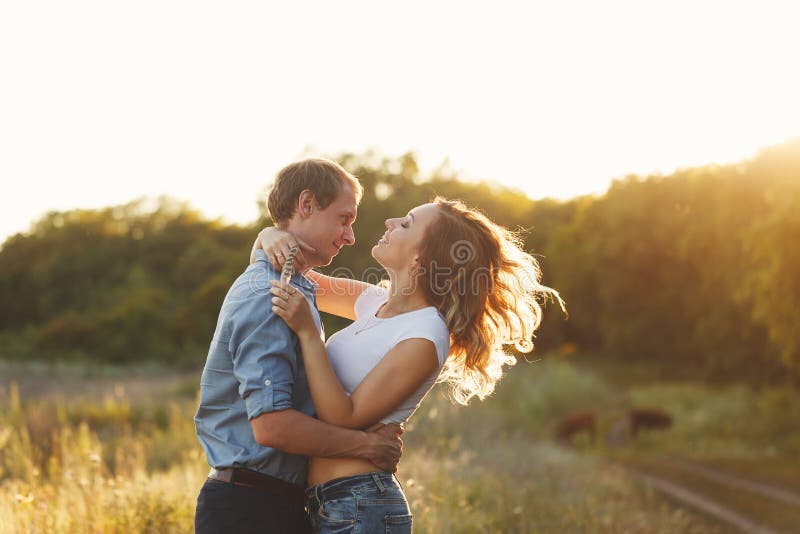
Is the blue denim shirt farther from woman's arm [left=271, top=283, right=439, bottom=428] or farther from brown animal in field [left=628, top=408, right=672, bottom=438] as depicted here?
brown animal in field [left=628, top=408, right=672, bottom=438]

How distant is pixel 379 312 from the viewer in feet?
11.4

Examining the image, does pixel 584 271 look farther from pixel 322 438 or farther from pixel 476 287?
pixel 322 438

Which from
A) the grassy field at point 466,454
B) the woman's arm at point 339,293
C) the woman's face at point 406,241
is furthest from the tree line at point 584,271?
the woman's face at point 406,241

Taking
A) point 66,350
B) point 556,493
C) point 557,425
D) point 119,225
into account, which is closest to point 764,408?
point 557,425

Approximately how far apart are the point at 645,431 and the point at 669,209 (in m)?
10.3

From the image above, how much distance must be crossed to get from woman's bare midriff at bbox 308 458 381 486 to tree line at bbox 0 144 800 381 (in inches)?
270

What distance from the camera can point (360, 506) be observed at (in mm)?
2979

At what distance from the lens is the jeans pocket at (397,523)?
298 centimetres

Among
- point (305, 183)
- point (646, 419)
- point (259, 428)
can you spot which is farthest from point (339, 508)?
point (646, 419)

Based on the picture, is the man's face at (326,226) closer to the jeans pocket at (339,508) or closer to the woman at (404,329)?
the woman at (404,329)

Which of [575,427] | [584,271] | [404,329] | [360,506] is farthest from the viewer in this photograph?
[584,271]

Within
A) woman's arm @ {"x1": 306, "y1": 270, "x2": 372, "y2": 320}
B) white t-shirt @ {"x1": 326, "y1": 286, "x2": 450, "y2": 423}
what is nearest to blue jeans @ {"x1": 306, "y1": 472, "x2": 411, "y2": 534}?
white t-shirt @ {"x1": 326, "y1": 286, "x2": 450, "y2": 423}

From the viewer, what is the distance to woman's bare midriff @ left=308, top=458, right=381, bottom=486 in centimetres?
302

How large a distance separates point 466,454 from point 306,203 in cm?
606
